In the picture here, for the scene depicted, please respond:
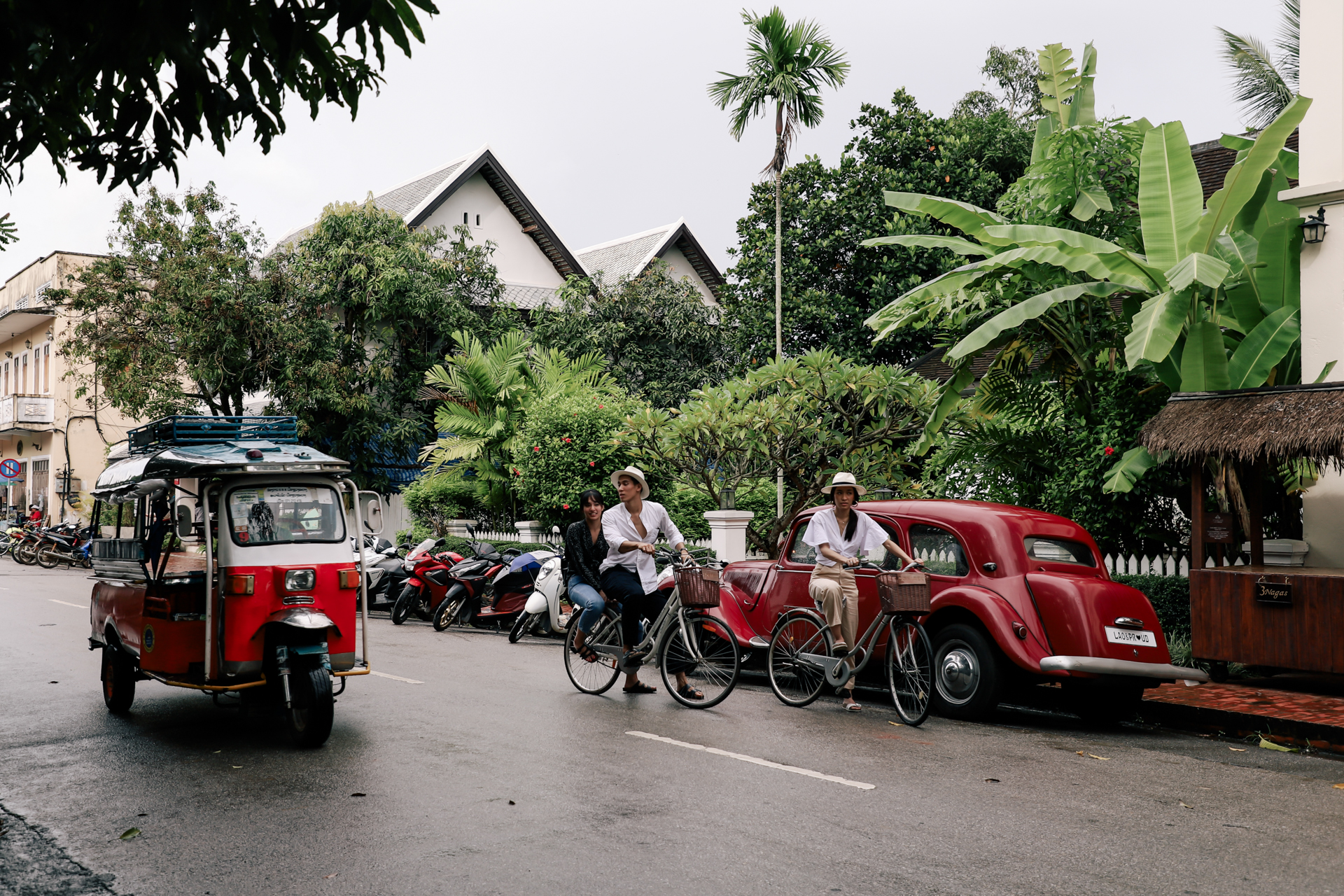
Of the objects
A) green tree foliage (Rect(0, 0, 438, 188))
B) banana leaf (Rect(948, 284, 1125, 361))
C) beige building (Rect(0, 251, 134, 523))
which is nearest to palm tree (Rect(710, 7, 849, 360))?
banana leaf (Rect(948, 284, 1125, 361))

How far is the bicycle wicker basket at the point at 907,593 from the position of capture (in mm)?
8570

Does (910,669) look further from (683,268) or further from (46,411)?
(46,411)

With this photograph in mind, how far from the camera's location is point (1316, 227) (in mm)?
11906

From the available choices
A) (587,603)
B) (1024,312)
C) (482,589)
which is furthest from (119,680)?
(1024,312)

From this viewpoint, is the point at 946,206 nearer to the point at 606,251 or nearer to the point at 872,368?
the point at 872,368

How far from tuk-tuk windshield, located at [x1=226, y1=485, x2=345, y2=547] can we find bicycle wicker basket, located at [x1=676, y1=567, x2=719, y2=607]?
8.85 ft

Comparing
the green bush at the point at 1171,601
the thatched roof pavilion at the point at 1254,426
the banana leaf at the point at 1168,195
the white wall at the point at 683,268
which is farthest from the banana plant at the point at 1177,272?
the white wall at the point at 683,268

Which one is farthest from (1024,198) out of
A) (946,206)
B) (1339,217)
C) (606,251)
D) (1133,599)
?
(606,251)

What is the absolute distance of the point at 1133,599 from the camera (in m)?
8.99

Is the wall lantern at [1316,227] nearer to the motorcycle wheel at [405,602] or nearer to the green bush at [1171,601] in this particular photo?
the green bush at [1171,601]

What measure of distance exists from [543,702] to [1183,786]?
5051 millimetres

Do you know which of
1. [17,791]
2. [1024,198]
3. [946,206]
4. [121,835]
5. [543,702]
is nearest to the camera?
[121,835]

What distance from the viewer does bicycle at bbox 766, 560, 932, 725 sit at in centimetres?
859

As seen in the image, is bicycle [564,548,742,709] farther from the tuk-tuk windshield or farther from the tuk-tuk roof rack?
the tuk-tuk roof rack
